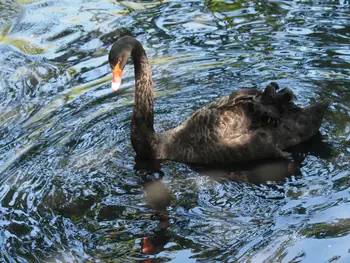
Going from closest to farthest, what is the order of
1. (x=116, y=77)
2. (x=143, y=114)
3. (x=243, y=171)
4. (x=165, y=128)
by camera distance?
(x=116, y=77)
(x=243, y=171)
(x=143, y=114)
(x=165, y=128)

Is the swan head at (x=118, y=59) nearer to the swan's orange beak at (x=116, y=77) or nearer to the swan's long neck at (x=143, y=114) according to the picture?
the swan's orange beak at (x=116, y=77)

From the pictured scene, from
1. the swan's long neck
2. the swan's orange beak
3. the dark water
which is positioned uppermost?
the swan's orange beak

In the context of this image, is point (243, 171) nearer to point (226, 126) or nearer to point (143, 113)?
point (226, 126)

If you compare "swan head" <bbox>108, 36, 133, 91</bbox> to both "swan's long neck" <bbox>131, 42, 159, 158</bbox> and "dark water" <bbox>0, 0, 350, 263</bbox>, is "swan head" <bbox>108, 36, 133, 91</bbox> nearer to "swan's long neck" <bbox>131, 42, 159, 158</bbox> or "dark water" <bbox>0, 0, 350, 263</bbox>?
"swan's long neck" <bbox>131, 42, 159, 158</bbox>

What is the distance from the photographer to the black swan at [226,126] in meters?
5.14

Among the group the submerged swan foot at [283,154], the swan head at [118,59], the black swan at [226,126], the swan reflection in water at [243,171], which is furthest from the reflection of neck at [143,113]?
the submerged swan foot at [283,154]

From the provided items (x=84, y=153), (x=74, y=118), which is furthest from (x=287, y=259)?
(x=74, y=118)

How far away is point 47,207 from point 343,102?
274cm

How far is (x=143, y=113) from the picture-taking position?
5312mm

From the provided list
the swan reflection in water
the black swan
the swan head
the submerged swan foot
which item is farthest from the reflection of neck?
the submerged swan foot

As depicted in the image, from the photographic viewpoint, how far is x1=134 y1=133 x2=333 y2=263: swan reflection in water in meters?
4.77

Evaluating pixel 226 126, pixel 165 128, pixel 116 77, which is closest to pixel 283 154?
pixel 226 126

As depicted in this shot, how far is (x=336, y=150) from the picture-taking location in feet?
16.8

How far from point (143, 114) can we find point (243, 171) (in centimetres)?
92
